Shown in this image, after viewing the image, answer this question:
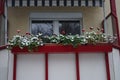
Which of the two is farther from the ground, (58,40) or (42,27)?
(42,27)

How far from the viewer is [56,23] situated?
1080 cm

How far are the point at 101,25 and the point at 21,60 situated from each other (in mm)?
4057

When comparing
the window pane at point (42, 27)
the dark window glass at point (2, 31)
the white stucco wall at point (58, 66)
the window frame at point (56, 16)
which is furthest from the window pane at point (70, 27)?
the white stucco wall at point (58, 66)

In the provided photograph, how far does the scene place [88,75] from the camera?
25.8ft

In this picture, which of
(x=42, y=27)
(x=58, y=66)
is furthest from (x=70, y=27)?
(x=58, y=66)

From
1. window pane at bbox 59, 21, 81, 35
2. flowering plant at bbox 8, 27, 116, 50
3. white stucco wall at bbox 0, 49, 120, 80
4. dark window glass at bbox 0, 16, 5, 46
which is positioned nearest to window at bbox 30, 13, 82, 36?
window pane at bbox 59, 21, 81, 35

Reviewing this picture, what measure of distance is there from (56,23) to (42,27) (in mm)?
586

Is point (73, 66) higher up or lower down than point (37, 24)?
lower down

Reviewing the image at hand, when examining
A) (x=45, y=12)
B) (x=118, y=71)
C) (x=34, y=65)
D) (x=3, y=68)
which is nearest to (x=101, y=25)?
(x=45, y=12)

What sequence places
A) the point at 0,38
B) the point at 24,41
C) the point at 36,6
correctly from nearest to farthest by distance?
the point at 24,41, the point at 0,38, the point at 36,6

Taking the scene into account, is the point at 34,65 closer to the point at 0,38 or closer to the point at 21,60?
the point at 21,60

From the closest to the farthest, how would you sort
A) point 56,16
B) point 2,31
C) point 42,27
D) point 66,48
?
point 66,48 < point 2,31 < point 56,16 < point 42,27

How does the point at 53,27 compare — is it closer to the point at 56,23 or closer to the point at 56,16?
the point at 56,23

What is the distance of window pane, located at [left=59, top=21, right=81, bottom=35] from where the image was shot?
10.8m
